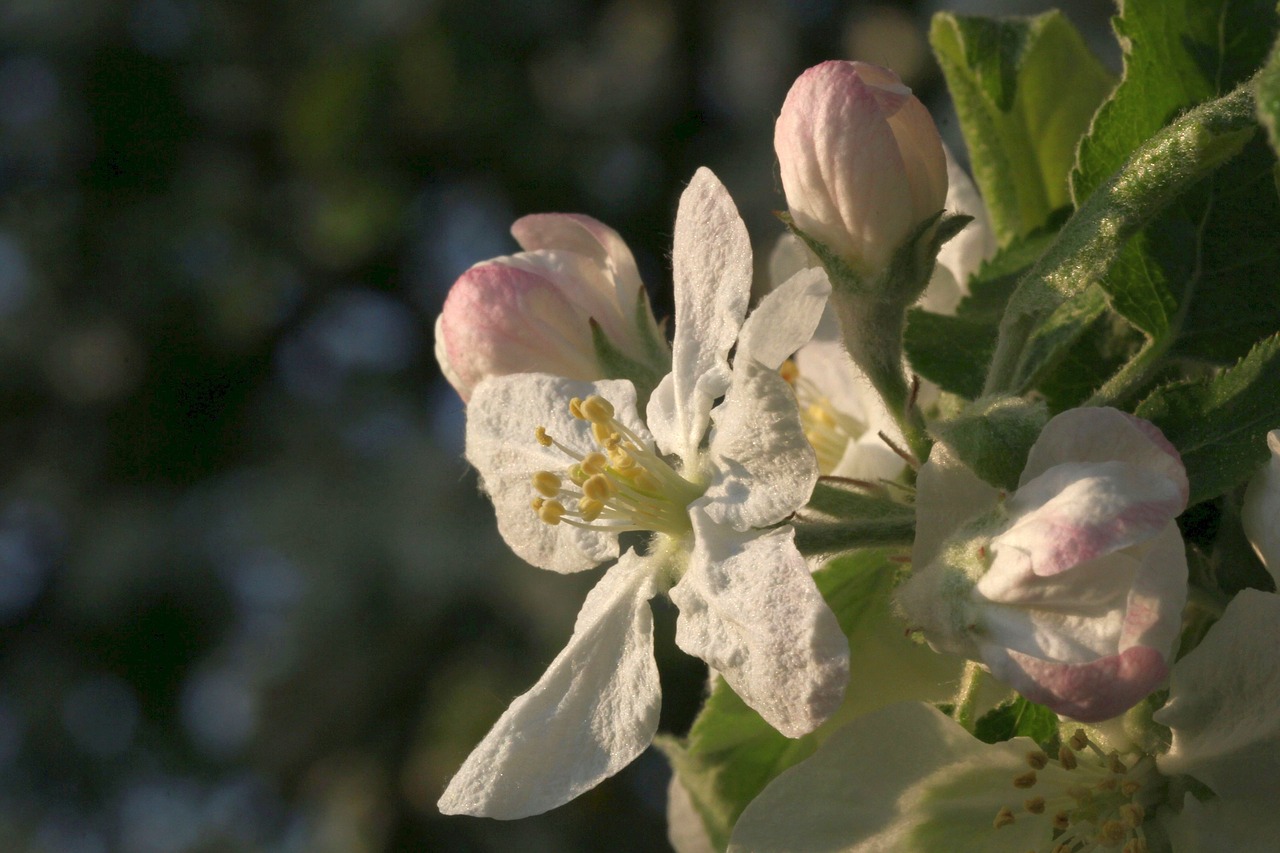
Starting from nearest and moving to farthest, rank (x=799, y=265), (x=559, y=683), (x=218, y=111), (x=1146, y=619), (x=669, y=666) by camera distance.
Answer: (x=1146, y=619)
(x=559, y=683)
(x=799, y=265)
(x=669, y=666)
(x=218, y=111)

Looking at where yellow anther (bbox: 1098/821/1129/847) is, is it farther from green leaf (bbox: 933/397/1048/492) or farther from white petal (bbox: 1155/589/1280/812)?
Result: green leaf (bbox: 933/397/1048/492)

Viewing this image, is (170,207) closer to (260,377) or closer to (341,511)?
(260,377)

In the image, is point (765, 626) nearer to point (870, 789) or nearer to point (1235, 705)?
point (870, 789)

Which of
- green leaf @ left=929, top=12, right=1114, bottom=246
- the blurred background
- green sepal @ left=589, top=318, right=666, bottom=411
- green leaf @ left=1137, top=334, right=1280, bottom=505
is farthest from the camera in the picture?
the blurred background

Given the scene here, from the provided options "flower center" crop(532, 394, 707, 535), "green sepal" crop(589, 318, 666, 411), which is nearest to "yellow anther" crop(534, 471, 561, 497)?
"flower center" crop(532, 394, 707, 535)

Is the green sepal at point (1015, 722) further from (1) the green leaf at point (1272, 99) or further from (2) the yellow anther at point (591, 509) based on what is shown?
(1) the green leaf at point (1272, 99)

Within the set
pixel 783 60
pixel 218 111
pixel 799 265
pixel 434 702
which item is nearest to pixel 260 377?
pixel 218 111
